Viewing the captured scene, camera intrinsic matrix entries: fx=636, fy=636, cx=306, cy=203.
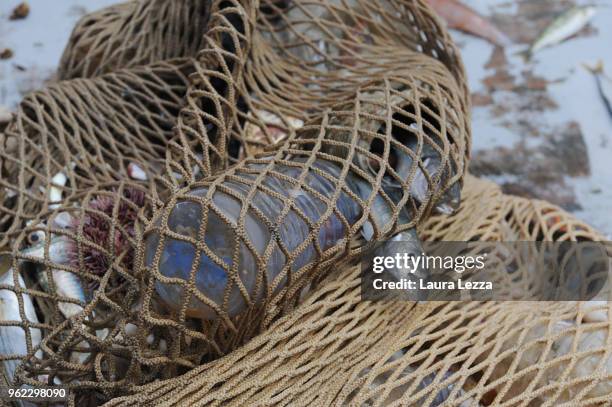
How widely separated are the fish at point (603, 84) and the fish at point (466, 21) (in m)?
0.35

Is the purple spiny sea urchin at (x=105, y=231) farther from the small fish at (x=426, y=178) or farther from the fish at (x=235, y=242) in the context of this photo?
the small fish at (x=426, y=178)

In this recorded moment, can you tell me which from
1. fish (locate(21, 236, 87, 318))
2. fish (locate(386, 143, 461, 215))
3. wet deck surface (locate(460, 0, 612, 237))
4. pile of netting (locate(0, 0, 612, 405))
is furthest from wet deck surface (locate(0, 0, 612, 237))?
fish (locate(21, 236, 87, 318))

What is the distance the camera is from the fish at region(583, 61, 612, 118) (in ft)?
7.46

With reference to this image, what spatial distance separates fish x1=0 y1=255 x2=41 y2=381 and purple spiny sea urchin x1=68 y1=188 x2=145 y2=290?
10cm

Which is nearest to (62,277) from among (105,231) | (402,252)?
(105,231)

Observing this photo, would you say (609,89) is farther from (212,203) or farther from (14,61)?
(14,61)

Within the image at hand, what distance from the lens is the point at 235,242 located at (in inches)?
33.4

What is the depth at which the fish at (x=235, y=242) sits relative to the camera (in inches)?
34.0

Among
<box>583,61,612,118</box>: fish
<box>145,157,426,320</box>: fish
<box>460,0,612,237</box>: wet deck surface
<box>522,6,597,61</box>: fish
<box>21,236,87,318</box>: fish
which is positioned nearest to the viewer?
<box>145,157,426,320</box>: fish

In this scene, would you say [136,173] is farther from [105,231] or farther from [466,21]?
[466,21]

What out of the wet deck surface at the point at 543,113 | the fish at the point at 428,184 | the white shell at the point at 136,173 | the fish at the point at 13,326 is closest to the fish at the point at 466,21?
the wet deck surface at the point at 543,113

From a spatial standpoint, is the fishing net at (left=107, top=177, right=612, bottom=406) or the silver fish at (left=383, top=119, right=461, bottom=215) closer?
the fishing net at (left=107, top=177, right=612, bottom=406)

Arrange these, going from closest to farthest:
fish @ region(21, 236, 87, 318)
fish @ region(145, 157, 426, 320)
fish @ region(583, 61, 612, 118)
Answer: fish @ region(145, 157, 426, 320)
fish @ region(21, 236, 87, 318)
fish @ region(583, 61, 612, 118)

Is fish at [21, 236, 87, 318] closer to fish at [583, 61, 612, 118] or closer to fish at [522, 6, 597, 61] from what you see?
fish at [583, 61, 612, 118]
